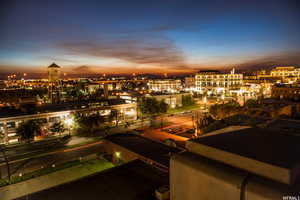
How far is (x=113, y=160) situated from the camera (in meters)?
20.7

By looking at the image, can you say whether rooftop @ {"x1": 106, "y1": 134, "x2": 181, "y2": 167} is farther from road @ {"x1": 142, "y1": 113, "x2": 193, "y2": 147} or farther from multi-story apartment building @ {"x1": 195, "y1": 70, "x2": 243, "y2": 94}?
multi-story apartment building @ {"x1": 195, "y1": 70, "x2": 243, "y2": 94}

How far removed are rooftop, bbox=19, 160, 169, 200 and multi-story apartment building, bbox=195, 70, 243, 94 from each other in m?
95.6

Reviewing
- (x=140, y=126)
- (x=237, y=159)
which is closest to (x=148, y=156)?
(x=237, y=159)

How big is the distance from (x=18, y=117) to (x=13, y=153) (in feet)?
21.9

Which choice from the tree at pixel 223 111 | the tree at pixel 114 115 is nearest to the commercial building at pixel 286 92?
the tree at pixel 223 111

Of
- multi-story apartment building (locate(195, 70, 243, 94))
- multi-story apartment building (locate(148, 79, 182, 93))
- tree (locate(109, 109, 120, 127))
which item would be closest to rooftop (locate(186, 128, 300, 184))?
tree (locate(109, 109, 120, 127))

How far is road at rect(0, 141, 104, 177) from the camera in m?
19.6

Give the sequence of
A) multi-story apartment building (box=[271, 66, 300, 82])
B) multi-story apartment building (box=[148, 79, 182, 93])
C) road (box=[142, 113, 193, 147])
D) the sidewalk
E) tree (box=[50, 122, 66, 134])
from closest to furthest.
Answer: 1. the sidewalk
2. road (box=[142, 113, 193, 147])
3. tree (box=[50, 122, 66, 134])
4. multi-story apartment building (box=[271, 66, 300, 82])
5. multi-story apartment building (box=[148, 79, 182, 93])

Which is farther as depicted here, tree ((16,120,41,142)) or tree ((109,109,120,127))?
tree ((109,109,120,127))

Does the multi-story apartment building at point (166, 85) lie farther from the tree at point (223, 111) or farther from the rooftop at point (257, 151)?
the rooftop at point (257, 151)

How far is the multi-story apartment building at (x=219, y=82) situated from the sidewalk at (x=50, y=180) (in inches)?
3582

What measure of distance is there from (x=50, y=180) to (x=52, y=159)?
513 cm

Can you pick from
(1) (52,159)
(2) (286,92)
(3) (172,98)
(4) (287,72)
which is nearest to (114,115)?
(1) (52,159)

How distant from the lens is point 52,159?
21766mm
